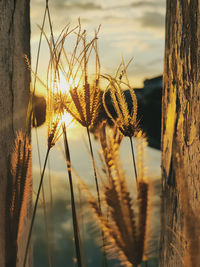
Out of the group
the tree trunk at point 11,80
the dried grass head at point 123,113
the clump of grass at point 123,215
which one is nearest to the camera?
the clump of grass at point 123,215

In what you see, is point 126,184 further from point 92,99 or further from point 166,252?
point 166,252

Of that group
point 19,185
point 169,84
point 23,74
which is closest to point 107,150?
point 19,185

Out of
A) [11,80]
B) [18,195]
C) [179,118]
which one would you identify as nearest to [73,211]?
[18,195]

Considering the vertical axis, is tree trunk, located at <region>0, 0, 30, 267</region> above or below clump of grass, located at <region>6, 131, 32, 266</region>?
above

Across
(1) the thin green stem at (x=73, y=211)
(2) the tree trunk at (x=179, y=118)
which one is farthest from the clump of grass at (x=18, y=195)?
(2) the tree trunk at (x=179, y=118)

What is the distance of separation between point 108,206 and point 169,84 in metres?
0.41

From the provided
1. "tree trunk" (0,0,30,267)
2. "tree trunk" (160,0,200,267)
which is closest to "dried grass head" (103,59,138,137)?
"tree trunk" (160,0,200,267)

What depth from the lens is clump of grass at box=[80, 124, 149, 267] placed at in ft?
1.68

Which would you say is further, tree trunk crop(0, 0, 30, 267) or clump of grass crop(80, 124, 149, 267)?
tree trunk crop(0, 0, 30, 267)

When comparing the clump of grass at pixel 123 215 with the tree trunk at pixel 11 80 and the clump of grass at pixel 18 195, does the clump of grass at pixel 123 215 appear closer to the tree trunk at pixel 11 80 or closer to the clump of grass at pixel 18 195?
the clump of grass at pixel 18 195

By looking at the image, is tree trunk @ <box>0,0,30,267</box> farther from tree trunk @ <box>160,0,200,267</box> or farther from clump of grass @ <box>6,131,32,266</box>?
tree trunk @ <box>160,0,200,267</box>

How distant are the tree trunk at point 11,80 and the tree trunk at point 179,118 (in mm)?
377

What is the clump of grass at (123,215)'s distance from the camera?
51 cm

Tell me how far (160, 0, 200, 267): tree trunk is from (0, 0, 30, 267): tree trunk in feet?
1.24
